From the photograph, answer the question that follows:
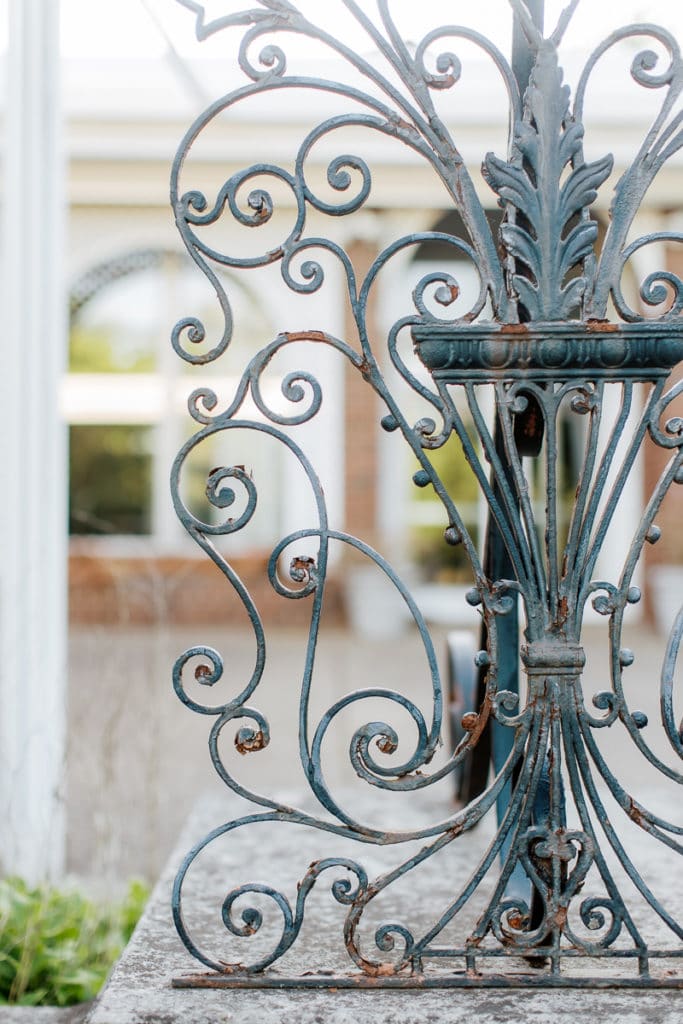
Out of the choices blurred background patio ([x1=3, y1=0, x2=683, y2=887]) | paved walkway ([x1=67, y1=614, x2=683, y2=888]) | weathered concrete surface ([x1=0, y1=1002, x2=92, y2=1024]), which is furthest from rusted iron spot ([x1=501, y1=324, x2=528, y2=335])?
blurred background patio ([x1=3, y1=0, x2=683, y2=887])

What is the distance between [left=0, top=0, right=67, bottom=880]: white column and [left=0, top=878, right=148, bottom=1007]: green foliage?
0.41 meters

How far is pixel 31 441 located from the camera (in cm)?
315

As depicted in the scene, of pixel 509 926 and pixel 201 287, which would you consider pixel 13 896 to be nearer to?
pixel 509 926

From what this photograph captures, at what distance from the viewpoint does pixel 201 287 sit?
10.0 m

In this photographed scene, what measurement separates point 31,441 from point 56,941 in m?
1.45

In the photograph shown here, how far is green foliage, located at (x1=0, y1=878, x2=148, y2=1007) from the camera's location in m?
2.24

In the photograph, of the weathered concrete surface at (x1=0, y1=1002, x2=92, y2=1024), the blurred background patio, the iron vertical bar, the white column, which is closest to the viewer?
the iron vertical bar

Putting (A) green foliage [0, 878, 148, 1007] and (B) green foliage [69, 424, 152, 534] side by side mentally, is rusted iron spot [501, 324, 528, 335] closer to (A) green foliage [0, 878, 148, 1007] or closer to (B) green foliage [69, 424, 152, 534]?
(A) green foliage [0, 878, 148, 1007]

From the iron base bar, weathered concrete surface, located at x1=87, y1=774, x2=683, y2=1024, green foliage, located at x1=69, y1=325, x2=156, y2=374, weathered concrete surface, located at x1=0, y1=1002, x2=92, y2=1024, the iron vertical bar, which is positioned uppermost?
green foliage, located at x1=69, y1=325, x2=156, y2=374

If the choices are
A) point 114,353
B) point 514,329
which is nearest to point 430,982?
point 514,329

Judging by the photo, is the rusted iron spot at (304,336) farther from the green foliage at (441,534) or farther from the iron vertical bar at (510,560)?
the green foliage at (441,534)

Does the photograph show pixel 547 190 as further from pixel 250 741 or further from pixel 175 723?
pixel 175 723

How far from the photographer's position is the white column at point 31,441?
3.06m

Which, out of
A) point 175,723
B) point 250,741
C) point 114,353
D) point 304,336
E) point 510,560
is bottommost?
point 175,723
